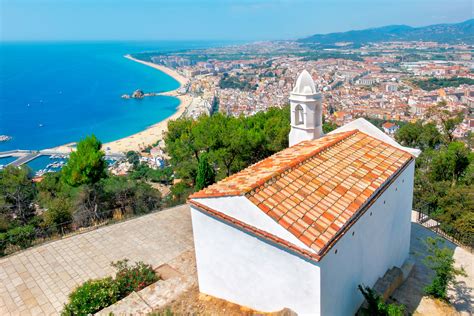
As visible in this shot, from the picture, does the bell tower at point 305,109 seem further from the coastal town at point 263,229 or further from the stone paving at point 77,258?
the stone paving at point 77,258

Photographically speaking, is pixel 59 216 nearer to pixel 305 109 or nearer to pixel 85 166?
pixel 85 166

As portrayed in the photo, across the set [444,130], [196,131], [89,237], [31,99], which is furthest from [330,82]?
[89,237]

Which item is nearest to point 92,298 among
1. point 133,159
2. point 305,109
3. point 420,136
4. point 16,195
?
point 305,109

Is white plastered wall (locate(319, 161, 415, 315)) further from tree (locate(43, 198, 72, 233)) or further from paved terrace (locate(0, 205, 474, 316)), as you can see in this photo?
tree (locate(43, 198, 72, 233))

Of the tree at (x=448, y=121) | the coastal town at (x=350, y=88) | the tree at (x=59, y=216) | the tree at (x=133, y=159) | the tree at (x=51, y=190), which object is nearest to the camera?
the tree at (x=59, y=216)

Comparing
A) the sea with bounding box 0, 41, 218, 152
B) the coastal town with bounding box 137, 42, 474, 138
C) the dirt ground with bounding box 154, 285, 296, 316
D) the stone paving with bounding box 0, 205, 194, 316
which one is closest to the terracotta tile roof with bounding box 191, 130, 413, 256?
the dirt ground with bounding box 154, 285, 296, 316

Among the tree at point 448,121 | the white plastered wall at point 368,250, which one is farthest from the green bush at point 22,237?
the tree at point 448,121
